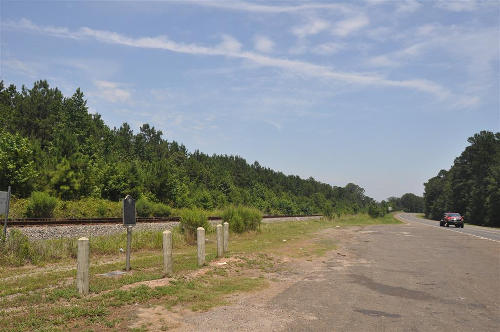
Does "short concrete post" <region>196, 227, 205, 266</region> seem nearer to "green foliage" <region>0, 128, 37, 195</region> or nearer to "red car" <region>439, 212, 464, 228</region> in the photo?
"green foliage" <region>0, 128, 37, 195</region>

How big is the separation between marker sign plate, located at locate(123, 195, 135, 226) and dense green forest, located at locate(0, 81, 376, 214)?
903 inches

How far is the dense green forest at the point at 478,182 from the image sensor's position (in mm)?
59844

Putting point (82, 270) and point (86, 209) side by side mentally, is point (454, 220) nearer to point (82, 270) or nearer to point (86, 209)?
point (86, 209)

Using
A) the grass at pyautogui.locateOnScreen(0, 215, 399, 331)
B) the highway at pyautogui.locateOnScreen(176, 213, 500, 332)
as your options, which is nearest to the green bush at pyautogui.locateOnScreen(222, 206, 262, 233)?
the grass at pyautogui.locateOnScreen(0, 215, 399, 331)

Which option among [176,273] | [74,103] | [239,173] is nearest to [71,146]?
[74,103]

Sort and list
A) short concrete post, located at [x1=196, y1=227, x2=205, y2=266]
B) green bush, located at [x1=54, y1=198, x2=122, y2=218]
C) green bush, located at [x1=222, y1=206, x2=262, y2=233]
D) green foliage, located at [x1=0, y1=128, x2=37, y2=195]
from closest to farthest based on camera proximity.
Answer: short concrete post, located at [x1=196, y1=227, x2=205, y2=266]
green bush, located at [x1=222, y1=206, x2=262, y2=233]
green bush, located at [x1=54, y1=198, x2=122, y2=218]
green foliage, located at [x1=0, y1=128, x2=37, y2=195]

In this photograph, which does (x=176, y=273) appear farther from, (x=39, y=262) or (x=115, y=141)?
(x=115, y=141)

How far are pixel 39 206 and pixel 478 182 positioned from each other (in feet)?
254

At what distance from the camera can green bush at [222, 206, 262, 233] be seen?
75.3ft

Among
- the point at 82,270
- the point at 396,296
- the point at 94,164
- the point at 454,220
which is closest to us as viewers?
the point at 82,270

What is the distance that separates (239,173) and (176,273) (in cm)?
9834

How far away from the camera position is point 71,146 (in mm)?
42562

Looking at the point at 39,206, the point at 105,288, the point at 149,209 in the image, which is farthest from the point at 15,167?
the point at 105,288

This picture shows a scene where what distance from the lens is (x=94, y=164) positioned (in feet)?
158
